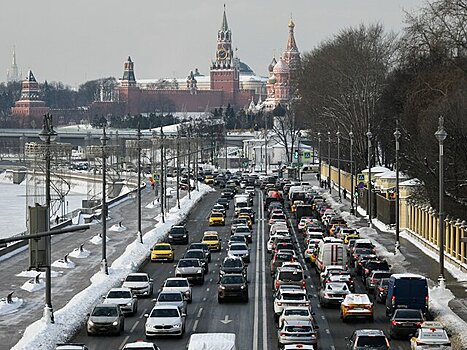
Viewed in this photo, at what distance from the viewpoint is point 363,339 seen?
1164 inches

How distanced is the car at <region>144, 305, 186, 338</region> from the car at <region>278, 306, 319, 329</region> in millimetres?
3018

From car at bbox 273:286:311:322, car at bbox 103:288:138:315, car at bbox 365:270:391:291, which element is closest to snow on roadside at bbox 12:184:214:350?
car at bbox 103:288:138:315

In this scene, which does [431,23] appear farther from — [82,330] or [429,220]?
[82,330]

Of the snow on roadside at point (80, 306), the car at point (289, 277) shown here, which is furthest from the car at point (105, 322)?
the car at point (289, 277)

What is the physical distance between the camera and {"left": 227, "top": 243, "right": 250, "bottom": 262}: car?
5593 cm

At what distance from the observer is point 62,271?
2135 inches

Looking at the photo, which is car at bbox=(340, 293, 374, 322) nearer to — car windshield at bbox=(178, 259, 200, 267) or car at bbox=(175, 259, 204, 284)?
car at bbox=(175, 259, 204, 284)

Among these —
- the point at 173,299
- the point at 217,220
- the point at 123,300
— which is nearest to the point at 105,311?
the point at 173,299

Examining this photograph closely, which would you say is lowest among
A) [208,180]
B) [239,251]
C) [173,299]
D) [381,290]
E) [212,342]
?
[208,180]

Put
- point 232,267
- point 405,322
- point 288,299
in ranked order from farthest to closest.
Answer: point 232,267
point 288,299
point 405,322

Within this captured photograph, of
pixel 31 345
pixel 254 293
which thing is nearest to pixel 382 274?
pixel 254 293

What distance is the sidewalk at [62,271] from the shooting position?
129ft

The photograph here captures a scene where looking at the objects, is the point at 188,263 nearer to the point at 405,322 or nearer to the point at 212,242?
the point at 212,242

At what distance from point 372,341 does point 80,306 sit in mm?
13609
